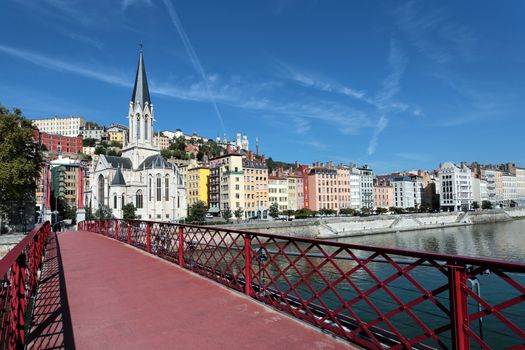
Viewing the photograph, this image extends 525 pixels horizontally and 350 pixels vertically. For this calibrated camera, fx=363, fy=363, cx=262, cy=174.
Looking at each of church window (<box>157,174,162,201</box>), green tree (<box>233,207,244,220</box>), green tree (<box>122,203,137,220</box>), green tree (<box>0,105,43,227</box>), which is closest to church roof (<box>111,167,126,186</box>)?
green tree (<box>122,203,137,220</box>)

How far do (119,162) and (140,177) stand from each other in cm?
486

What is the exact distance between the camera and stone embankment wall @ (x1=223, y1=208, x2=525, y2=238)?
5541 cm

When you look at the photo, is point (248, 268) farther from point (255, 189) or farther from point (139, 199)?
point (255, 189)

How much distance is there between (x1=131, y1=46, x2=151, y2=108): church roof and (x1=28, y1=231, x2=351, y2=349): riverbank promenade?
213 feet

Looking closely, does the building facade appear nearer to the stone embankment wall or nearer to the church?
the church

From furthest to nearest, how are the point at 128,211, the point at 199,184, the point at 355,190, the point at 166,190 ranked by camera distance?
the point at 355,190
the point at 199,184
the point at 166,190
the point at 128,211

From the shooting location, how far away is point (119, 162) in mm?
68312

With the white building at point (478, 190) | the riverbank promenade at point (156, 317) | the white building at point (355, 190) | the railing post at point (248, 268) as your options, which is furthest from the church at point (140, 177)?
the white building at point (478, 190)

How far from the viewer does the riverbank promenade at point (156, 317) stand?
4848 millimetres

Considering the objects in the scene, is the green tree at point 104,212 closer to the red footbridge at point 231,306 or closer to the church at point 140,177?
the church at point 140,177

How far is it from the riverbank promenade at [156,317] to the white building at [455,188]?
4467 inches

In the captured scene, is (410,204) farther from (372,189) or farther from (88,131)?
(88,131)

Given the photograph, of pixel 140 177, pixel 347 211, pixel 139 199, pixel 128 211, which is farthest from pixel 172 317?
pixel 347 211

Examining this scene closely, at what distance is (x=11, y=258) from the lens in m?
4.11
